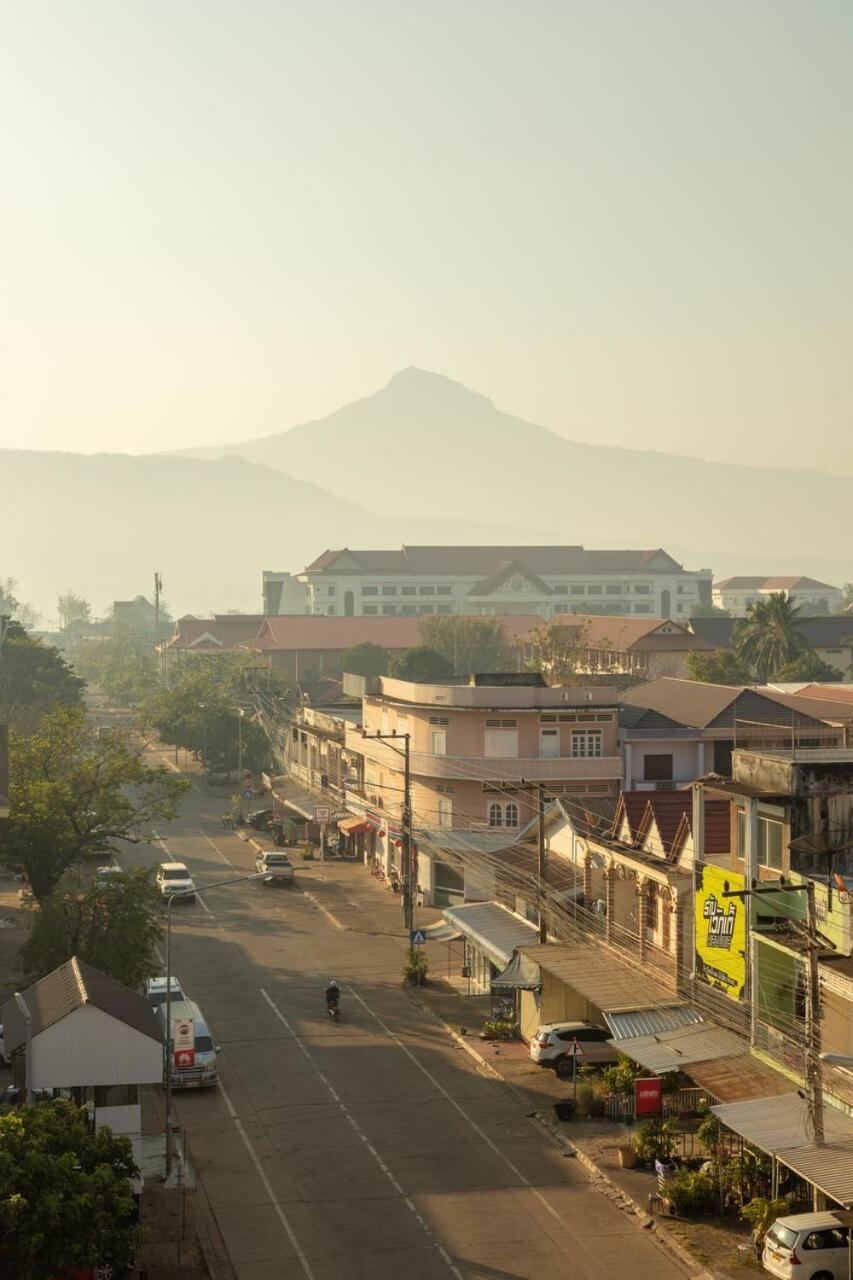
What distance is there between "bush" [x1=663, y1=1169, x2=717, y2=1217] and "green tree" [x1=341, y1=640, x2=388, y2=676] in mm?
137564

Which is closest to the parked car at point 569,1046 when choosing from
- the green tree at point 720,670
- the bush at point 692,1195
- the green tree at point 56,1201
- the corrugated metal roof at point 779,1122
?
the bush at point 692,1195

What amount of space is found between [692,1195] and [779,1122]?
2.86 meters

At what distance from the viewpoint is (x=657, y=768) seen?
7631 cm

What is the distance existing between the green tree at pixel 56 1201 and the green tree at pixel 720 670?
99865 mm

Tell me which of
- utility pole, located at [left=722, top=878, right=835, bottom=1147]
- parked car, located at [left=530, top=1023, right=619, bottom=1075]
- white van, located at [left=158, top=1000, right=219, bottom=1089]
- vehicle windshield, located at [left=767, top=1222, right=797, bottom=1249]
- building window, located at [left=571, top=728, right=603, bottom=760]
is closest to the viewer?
vehicle windshield, located at [left=767, top=1222, right=797, bottom=1249]

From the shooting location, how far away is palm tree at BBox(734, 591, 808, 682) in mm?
140500

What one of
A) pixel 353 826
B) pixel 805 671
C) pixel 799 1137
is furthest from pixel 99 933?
pixel 805 671

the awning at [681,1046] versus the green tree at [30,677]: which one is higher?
the green tree at [30,677]

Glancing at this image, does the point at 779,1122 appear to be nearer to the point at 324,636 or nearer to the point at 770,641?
the point at 770,641

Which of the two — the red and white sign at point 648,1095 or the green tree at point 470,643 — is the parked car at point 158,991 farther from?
the green tree at point 470,643

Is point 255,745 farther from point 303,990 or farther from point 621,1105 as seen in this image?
point 621,1105

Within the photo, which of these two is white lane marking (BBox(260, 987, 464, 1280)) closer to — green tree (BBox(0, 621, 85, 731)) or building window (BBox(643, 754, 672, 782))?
building window (BBox(643, 754, 672, 782))

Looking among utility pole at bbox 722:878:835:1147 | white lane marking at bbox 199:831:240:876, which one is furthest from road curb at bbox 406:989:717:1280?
white lane marking at bbox 199:831:240:876

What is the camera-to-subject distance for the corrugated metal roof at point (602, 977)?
45.8 metres
